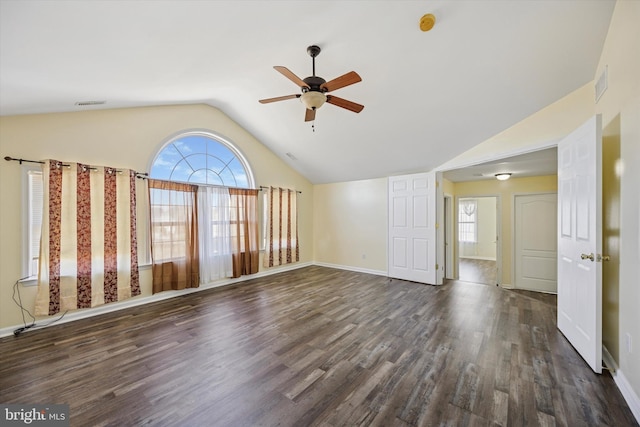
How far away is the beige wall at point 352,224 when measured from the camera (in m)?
5.74

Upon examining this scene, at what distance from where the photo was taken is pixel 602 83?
94.8 inches

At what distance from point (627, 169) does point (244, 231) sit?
5.17 meters

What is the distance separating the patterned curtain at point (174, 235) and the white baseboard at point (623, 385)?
5.04 metres

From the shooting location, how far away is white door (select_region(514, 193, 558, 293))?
459cm

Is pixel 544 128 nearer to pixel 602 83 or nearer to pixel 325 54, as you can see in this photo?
pixel 602 83

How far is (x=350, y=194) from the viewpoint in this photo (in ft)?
20.6

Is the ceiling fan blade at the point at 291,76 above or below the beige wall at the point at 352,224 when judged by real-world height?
above

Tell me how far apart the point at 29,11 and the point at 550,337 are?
16.5ft

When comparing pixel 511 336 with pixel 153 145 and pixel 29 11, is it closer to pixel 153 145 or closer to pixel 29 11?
pixel 29 11

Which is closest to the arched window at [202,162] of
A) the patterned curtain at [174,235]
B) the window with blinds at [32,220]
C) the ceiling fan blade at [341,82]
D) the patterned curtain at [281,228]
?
the patterned curtain at [174,235]

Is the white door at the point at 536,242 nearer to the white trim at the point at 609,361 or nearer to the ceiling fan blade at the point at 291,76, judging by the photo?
the white trim at the point at 609,361

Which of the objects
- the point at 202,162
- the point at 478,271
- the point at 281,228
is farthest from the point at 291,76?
the point at 478,271

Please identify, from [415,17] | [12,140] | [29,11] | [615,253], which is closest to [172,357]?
[29,11]

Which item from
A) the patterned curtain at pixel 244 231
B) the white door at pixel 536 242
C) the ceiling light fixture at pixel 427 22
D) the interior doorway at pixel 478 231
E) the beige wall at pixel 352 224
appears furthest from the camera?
the interior doorway at pixel 478 231
